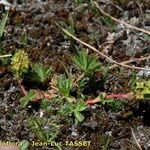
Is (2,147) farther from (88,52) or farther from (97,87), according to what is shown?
(88,52)

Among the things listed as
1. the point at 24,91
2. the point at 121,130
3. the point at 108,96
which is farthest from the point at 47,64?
the point at 121,130

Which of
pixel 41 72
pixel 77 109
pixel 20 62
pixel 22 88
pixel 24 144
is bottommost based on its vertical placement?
pixel 24 144

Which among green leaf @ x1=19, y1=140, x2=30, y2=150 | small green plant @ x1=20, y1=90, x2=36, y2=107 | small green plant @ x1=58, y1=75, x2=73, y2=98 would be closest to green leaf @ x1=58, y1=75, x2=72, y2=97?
small green plant @ x1=58, y1=75, x2=73, y2=98

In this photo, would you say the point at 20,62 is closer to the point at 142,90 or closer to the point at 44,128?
the point at 44,128

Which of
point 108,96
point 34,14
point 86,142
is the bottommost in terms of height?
point 86,142

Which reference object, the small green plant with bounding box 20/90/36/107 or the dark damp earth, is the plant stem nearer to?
the dark damp earth

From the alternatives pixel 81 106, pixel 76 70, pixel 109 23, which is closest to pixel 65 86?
pixel 81 106
